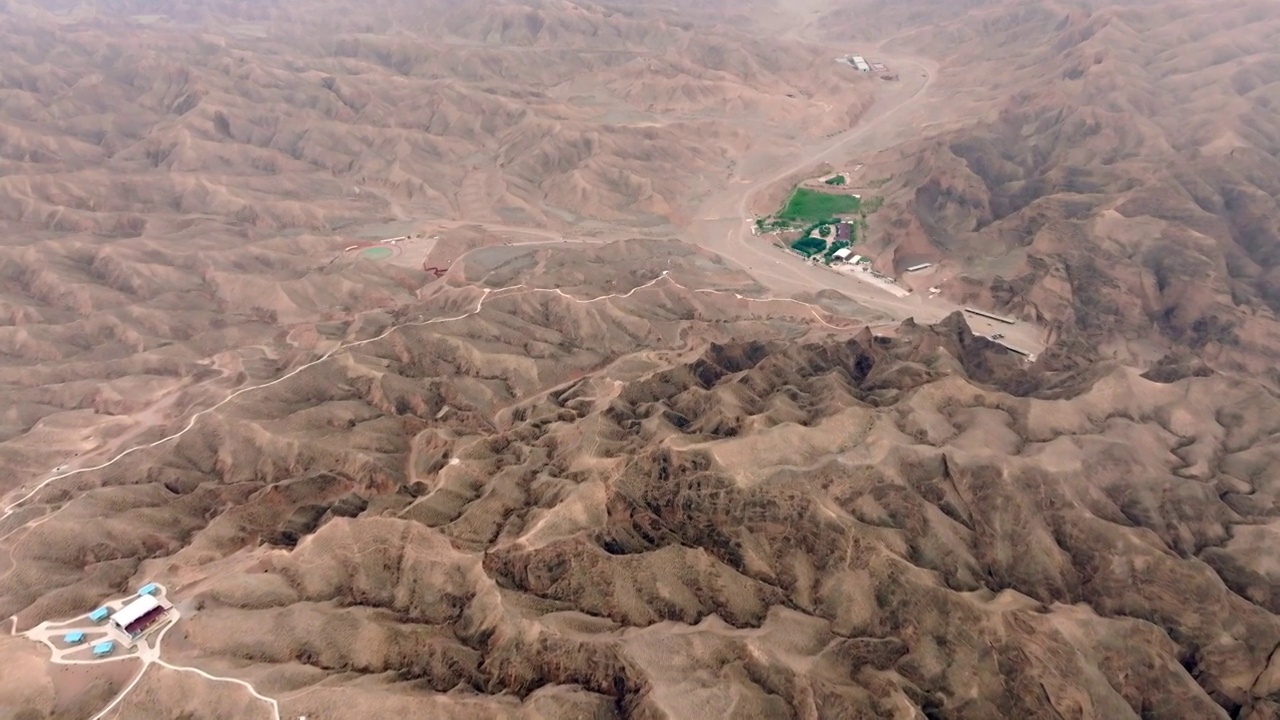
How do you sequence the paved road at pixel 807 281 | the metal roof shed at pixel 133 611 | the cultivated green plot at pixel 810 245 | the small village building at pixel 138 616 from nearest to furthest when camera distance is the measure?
the small village building at pixel 138 616, the metal roof shed at pixel 133 611, the paved road at pixel 807 281, the cultivated green plot at pixel 810 245

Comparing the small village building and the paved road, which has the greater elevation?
the paved road

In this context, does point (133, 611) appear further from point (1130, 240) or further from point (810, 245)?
point (1130, 240)

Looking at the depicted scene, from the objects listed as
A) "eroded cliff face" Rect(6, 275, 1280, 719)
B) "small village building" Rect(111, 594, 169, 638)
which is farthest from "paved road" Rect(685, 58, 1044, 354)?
"small village building" Rect(111, 594, 169, 638)

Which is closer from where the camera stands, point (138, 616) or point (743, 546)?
point (138, 616)

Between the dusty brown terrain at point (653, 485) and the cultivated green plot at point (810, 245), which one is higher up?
the cultivated green plot at point (810, 245)

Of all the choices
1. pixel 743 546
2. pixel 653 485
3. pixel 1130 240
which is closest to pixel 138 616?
pixel 653 485

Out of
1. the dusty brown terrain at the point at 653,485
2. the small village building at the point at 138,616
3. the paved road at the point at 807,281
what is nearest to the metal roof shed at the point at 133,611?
the small village building at the point at 138,616

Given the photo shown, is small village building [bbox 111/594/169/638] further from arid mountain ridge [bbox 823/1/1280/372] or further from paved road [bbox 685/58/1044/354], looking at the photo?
arid mountain ridge [bbox 823/1/1280/372]

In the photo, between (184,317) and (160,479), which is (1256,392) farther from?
(184,317)

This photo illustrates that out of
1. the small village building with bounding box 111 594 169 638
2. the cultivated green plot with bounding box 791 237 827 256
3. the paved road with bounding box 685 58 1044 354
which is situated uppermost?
the cultivated green plot with bounding box 791 237 827 256

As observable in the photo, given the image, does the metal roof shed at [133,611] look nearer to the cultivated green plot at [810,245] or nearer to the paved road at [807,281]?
the paved road at [807,281]

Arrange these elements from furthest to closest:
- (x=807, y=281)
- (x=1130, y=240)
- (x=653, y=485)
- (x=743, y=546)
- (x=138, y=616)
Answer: (x=807, y=281), (x=1130, y=240), (x=653, y=485), (x=743, y=546), (x=138, y=616)

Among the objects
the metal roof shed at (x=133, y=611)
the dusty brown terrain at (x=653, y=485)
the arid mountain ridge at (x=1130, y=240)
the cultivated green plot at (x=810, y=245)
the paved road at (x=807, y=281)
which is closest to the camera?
the dusty brown terrain at (x=653, y=485)

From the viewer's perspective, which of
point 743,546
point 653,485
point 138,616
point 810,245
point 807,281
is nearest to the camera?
point 138,616
